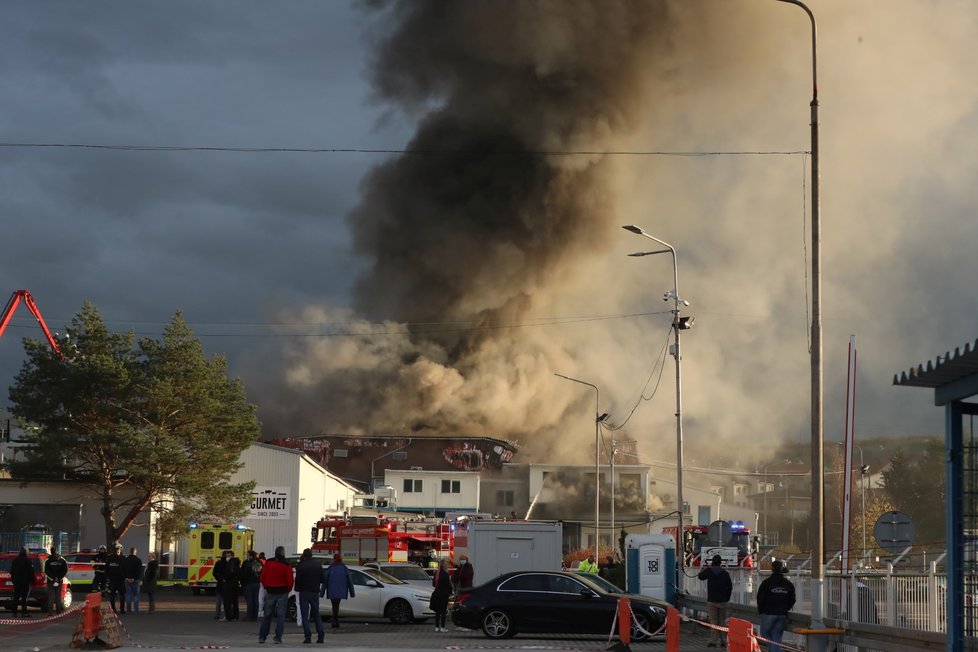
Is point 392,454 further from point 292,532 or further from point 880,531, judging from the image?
point 880,531

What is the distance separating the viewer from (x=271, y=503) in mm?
54188

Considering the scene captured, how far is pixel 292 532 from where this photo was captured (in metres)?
53.7

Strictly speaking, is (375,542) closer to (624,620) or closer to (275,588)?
(275,588)

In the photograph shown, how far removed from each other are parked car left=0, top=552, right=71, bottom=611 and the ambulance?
10.2m

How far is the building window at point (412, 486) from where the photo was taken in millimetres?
81625

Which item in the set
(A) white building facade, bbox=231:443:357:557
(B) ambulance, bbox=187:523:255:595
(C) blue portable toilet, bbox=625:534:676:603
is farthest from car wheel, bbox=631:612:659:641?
Answer: (A) white building facade, bbox=231:443:357:557

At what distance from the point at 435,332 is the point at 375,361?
5567 millimetres

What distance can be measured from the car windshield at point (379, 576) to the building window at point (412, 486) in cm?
5307

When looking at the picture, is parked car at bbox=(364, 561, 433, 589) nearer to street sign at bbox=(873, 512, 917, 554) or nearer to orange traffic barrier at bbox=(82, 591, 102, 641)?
orange traffic barrier at bbox=(82, 591, 102, 641)

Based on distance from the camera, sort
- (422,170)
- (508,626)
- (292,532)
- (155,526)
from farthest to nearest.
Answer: (422,170) → (292,532) → (155,526) → (508,626)

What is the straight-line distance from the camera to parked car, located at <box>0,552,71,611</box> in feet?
89.6

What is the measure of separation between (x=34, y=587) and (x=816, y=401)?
1799 centimetres

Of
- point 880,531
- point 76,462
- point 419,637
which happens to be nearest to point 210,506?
point 76,462

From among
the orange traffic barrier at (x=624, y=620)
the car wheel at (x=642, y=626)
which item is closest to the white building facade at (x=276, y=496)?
the car wheel at (x=642, y=626)
